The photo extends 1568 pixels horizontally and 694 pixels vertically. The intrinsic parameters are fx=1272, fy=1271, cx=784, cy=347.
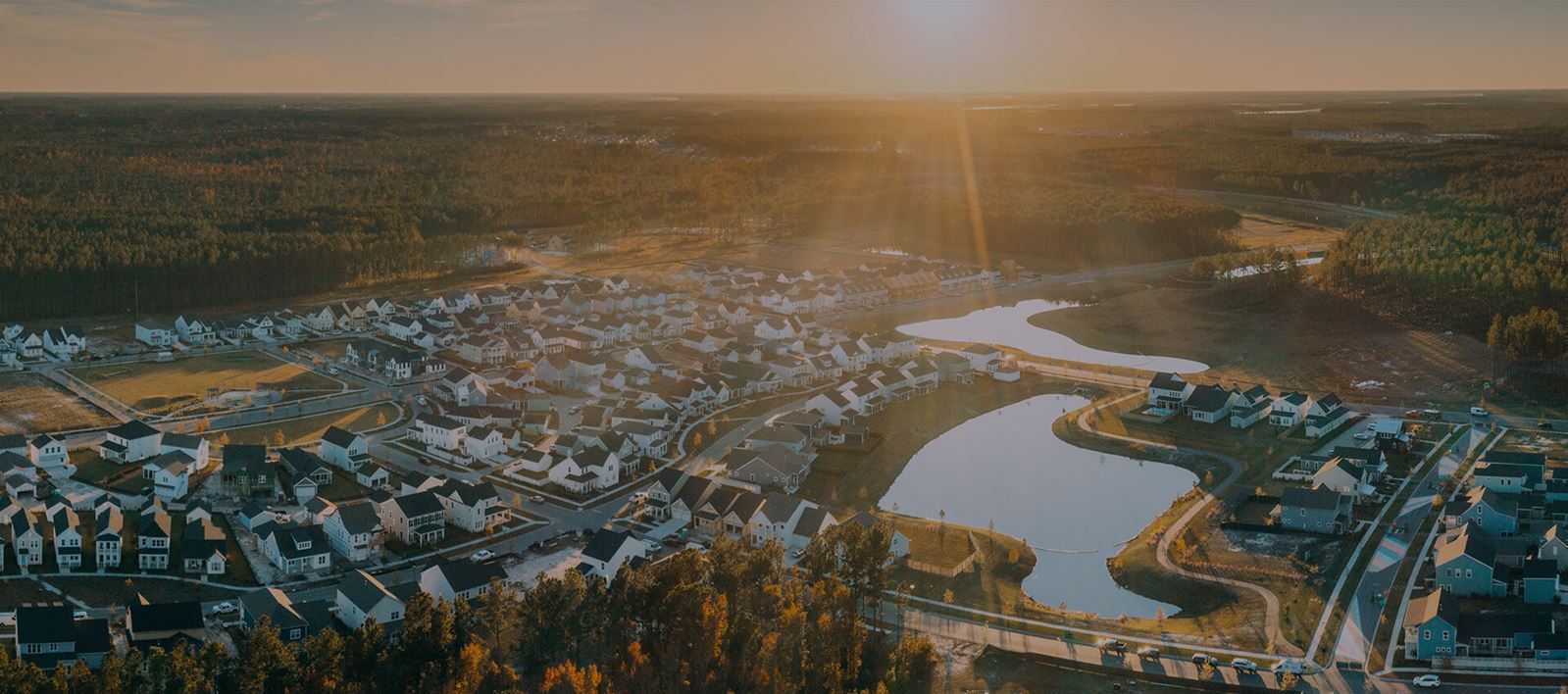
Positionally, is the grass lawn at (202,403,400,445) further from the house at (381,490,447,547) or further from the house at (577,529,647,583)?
the house at (577,529,647,583)

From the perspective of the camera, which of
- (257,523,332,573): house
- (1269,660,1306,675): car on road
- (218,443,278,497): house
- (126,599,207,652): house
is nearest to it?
(1269,660,1306,675): car on road

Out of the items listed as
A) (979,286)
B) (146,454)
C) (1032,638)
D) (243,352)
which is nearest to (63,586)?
(146,454)

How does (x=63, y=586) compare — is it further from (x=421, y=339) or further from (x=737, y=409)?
(x=421, y=339)

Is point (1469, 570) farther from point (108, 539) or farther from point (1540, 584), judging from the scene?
point (108, 539)

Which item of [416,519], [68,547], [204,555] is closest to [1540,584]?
[416,519]

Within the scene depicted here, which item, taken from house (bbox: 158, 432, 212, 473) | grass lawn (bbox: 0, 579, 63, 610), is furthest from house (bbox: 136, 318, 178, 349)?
grass lawn (bbox: 0, 579, 63, 610)

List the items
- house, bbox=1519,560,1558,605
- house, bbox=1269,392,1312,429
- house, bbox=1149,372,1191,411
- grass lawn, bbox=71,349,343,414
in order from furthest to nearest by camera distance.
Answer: grass lawn, bbox=71,349,343,414 → house, bbox=1149,372,1191,411 → house, bbox=1269,392,1312,429 → house, bbox=1519,560,1558,605
